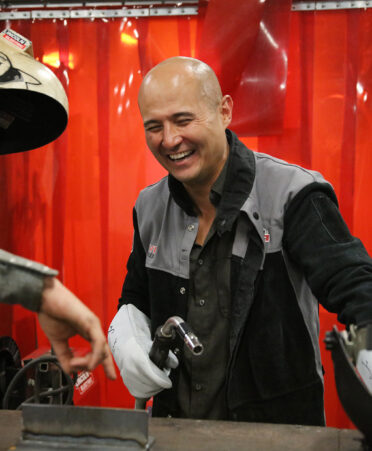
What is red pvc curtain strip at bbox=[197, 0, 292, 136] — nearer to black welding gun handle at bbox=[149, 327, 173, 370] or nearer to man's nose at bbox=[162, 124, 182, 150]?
man's nose at bbox=[162, 124, 182, 150]

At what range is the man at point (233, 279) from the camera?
135cm

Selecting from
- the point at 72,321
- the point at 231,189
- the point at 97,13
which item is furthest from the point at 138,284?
the point at 97,13

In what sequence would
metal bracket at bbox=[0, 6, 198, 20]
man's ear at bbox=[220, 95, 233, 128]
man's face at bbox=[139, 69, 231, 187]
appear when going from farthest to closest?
metal bracket at bbox=[0, 6, 198, 20] < man's ear at bbox=[220, 95, 233, 128] < man's face at bbox=[139, 69, 231, 187]

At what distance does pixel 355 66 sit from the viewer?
2.30 meters

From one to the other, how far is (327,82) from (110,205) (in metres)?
1.30

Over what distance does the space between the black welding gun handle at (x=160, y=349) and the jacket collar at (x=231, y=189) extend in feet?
1.16

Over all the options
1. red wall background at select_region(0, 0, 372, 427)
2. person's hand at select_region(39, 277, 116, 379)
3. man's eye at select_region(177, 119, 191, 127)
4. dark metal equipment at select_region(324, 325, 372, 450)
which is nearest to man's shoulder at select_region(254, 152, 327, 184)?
man's eye at select_region(177, 119, 191, 127)

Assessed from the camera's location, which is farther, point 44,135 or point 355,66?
point 355,66

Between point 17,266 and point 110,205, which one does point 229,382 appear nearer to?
point 17,266

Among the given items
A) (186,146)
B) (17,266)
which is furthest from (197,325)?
(17,266)

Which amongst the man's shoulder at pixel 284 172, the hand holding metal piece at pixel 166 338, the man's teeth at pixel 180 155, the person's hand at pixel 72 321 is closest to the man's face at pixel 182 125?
the man's teeth at pixel 180 155

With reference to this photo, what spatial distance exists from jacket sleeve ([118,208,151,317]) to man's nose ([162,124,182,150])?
1.31ft

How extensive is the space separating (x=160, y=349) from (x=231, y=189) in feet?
1.73

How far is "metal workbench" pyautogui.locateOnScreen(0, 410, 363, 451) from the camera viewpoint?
0.95 meters
